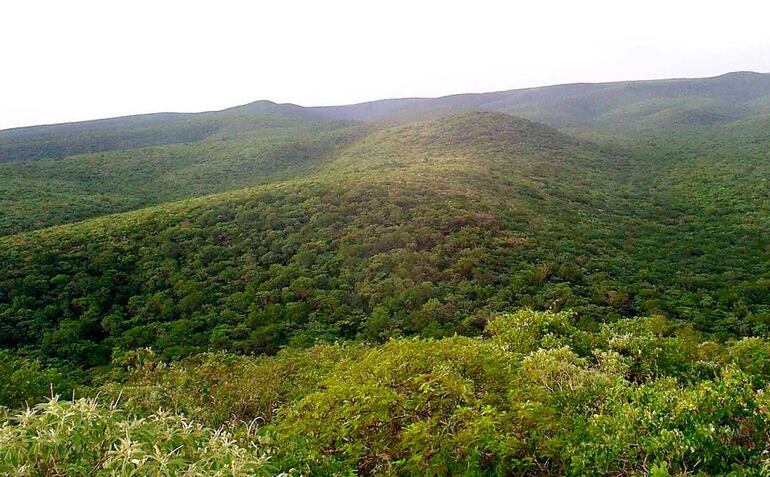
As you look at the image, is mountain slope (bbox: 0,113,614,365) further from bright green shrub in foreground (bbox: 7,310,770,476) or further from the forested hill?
bright green shrub in foreground (bbox: 7,310,770,476)

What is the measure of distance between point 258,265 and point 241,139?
6049 centimetres

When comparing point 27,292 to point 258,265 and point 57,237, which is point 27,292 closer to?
point 57,237

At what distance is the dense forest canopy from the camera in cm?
617

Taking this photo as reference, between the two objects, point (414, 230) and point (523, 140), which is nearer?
point (414, 230)

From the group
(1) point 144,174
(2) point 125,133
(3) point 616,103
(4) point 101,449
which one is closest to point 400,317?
(4) point 101,449

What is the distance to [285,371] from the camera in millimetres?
11805

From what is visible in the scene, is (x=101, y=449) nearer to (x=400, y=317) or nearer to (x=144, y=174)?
(x=400, y=317)

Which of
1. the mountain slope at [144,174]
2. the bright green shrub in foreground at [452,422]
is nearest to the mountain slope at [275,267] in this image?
the bright green shrub in foreground at [452,422]

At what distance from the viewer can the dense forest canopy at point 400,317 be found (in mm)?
6168

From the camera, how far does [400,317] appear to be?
17.6 metres

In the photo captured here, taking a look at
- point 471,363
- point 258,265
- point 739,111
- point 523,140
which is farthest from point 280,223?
point 739,111

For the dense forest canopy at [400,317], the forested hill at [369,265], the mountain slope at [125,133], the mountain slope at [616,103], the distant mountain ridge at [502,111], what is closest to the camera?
the dense forest canopy at [400,317]

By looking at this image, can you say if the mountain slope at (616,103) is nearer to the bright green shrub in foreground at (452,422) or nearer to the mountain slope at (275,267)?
the mountain slope at (275,267)

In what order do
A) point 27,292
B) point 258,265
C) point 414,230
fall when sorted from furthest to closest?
point 414,230 → point 258,265 → point 27,292
